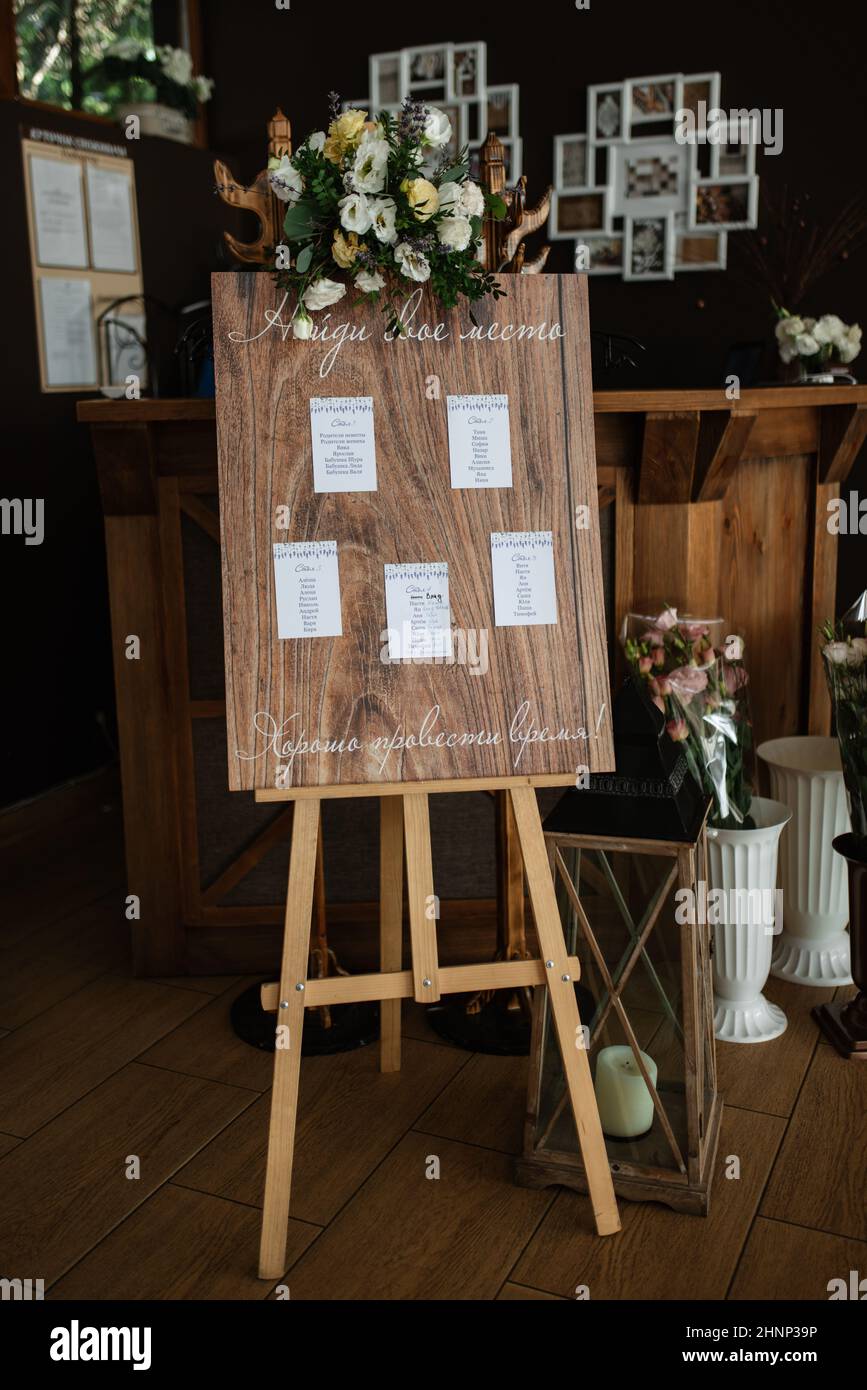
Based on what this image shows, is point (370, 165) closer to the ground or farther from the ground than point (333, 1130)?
farther from the ground

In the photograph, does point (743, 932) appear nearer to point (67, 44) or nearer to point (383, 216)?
point (383, 216)

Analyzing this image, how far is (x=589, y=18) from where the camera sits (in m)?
4.03

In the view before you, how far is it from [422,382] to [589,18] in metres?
2.84

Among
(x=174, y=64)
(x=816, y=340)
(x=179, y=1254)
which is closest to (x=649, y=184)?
(x=816, y=340)

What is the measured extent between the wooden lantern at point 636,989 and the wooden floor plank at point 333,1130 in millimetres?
296

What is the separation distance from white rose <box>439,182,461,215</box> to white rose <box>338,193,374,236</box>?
11 centimetres

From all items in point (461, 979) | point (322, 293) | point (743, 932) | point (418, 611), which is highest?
point (322, 293)

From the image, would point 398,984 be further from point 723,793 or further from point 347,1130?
point 723,793

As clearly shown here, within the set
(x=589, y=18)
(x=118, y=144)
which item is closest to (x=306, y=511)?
(x=118, y=144)

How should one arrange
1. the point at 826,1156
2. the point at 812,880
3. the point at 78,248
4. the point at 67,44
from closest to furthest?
1. the point at 826,1156
2. the point at 812,880
3. the point at 78,248
4. the point at 67,44

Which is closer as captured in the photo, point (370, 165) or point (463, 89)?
point (370, 165)

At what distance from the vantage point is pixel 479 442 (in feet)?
6.08

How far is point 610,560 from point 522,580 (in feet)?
2.60

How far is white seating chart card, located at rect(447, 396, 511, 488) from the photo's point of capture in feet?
6.07
